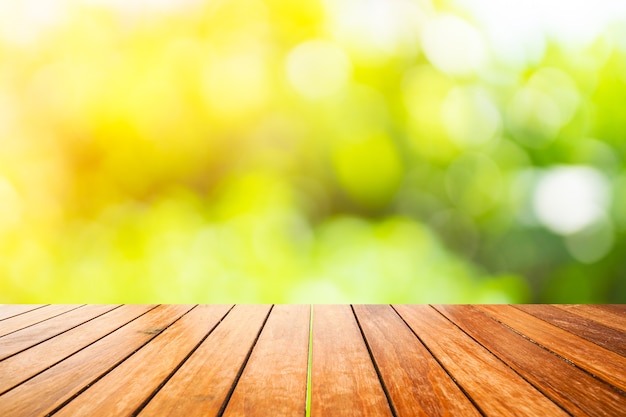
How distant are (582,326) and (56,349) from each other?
1.41 m

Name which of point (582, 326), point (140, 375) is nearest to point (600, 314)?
point (582, 326)

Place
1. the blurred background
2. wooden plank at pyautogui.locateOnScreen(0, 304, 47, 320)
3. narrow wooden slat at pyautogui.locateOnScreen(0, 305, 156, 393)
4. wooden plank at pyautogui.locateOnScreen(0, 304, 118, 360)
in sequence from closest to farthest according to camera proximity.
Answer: narrow wooden slat at pyautogui.locateOnScreen(0, 305, 156, 393), wooden plank at pyautogui.locateOnScreen(0, 304, 118, 360), wooden plank at pyautogui.locateOnScreen(0, 304, 47, 320), the blurred background

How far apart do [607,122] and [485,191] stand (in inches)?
21.1

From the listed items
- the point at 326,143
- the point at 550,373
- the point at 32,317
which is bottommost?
the point at 550,373

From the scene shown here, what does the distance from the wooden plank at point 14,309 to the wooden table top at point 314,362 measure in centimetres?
4

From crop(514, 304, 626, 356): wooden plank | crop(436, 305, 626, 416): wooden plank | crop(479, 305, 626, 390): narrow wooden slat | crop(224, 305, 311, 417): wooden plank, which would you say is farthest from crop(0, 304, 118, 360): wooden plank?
crop(514, 304, 626, 356): wooden plank

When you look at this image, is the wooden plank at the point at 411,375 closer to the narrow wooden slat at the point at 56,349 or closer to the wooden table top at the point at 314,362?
the wooden table top at the point at 314,362

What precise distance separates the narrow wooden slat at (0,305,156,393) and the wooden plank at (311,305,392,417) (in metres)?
0.57

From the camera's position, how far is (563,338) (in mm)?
1310

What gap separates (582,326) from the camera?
1.45 m

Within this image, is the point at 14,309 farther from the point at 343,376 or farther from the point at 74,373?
the point at 343,376

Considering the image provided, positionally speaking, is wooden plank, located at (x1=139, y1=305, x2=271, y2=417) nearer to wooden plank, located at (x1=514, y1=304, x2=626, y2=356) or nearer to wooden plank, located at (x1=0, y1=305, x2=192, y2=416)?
wooden plank, located at (x1=0, y1=305, x2=192, y2=416)

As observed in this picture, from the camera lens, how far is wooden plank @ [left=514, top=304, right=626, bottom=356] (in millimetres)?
1258

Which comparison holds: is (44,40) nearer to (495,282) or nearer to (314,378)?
(314,378)
